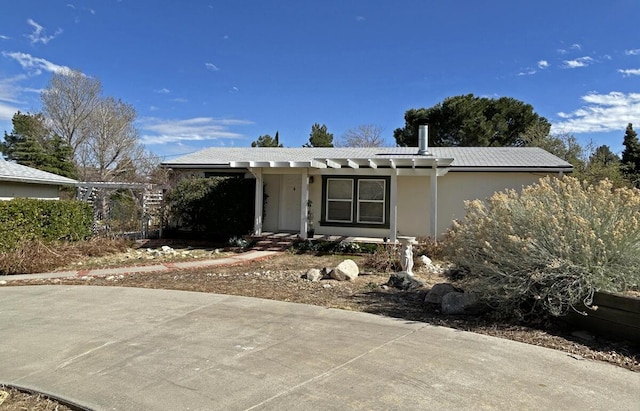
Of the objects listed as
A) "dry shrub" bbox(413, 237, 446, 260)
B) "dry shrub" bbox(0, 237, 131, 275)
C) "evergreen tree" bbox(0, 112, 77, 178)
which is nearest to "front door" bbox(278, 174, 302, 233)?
"dry shrub" bbox(413, 237, 446, 260)

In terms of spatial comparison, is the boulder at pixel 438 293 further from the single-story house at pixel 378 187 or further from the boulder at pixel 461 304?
the single-story house at pixel 378 187

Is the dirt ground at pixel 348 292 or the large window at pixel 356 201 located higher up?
the large window at pixel 356 201

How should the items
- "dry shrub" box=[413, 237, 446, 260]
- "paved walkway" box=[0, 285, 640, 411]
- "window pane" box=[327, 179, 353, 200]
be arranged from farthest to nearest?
"window pane" box=[327, 179, 353, 200] → "dry shrub" box=[413, 237, 446, 260] → "paved walkway" box=[0, 285, 640, 411]

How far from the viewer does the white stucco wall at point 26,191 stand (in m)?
13.5

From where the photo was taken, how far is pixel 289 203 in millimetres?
15289

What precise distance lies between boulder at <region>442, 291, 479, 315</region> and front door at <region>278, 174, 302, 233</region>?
9.62m

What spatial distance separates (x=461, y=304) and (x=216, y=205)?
32.5ft

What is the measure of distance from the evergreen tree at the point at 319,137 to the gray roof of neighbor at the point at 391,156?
55.6 feet

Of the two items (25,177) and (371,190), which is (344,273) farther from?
(25,177)

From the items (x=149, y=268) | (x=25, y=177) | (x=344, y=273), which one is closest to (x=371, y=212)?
(x=344, y=273)

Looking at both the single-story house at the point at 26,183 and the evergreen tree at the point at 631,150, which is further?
the evergreen tree at the point at 631,150

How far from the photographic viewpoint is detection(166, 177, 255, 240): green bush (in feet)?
45.8

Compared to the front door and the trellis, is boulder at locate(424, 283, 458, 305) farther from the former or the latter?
the trellis

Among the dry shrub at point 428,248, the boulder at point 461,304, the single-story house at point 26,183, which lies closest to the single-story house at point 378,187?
the dry shrub at point 428,248
